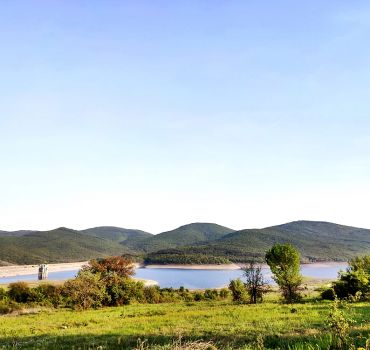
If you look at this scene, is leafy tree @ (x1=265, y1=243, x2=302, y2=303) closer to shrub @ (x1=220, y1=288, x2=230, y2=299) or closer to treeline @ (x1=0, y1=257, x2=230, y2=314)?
shrub @ (x1=220, y1=288, x2=230, y2=299)

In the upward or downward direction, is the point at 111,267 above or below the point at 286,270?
above

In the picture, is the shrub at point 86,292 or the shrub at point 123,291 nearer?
the shrub at point 86,292

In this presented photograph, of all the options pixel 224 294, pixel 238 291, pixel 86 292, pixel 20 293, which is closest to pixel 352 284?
pixel 238 291

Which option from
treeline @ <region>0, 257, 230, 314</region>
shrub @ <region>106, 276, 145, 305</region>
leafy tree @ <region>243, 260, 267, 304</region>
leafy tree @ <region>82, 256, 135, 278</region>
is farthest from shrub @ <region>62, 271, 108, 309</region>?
leafy tree @ <region>243, 260, 267, 304</region>

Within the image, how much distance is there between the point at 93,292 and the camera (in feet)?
178

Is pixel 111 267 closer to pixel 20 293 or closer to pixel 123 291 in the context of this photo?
pixel 123 291

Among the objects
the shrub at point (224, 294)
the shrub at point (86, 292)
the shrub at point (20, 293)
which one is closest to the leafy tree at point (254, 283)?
the shrub at point (86, 292)

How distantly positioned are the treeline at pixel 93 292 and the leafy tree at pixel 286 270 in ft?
57.2

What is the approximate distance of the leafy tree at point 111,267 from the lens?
61.7 metres

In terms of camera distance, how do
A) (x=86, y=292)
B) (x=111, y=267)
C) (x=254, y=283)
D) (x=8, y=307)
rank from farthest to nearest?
(x=111, y=267) → (x=254, y=283) → (x=86, y=292) → (x=8, y=307)

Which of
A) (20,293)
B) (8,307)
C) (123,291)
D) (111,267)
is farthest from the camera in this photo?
(111,267)

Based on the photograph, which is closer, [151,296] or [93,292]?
[93,292]

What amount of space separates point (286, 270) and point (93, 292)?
91.7 ft

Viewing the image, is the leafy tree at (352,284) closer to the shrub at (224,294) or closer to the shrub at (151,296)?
the shrub at (224,294)
